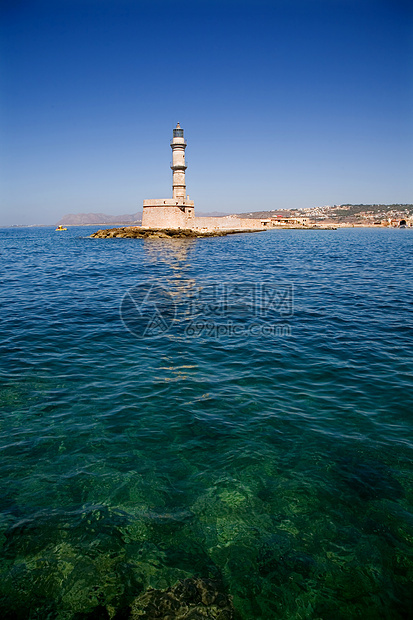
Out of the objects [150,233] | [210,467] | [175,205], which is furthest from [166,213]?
[210,467]

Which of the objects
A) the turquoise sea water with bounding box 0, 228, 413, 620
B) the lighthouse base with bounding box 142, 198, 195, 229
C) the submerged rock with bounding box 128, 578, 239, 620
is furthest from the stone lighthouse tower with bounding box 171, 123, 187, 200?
the submerged rock with bounding box 128, 578, 239, 620

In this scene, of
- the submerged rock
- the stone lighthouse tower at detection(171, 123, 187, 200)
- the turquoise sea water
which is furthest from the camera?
the stone lighthouse tower at detection(171, 123, 187, 200)

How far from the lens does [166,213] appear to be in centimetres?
6291

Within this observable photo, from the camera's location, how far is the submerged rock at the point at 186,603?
3441 mm

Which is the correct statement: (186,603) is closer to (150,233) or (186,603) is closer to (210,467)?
(210,467)

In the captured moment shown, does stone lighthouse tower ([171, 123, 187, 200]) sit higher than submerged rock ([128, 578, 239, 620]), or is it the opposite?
stone lighthouse tower ([171, 123, 187, 200])

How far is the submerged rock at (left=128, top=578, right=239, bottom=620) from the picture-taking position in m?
3.44

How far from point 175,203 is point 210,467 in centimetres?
6086

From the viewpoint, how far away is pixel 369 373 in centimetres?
842

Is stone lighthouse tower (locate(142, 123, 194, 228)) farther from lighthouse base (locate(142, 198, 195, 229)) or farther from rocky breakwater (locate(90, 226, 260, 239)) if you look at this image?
rocky breakwater (locate(90, 226, 260, 239))

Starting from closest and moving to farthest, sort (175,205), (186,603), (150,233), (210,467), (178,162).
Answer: (186,603)
(210,467)
(150,233)
(178,162)
(175,205)

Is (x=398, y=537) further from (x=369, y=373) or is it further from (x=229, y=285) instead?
(x=229, y=285)

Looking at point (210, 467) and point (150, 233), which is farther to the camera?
point (150, 233)

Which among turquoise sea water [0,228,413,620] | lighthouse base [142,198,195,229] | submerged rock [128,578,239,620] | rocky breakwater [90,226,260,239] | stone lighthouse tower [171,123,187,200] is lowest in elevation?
submerged rock [128,578,239,620]
